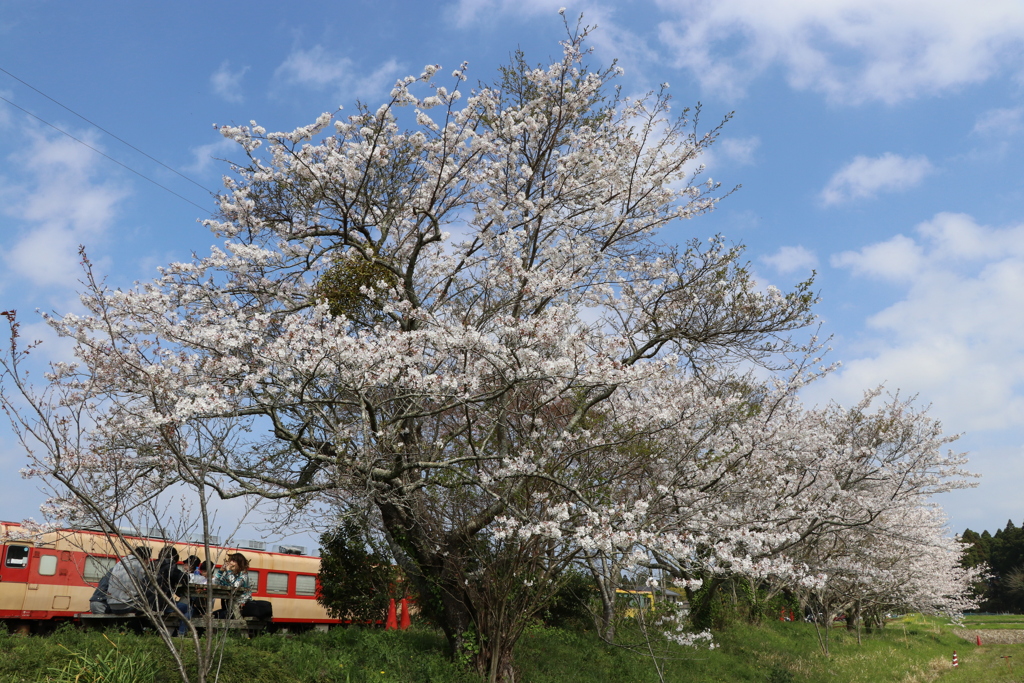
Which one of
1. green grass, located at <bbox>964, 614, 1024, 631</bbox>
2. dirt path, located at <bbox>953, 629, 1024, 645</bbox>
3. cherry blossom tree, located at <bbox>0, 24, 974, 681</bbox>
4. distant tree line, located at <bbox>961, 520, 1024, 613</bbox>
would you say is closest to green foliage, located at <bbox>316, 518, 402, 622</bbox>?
cherry blossom tree, located at <bbox>0, 24, 974, 681</bbox>

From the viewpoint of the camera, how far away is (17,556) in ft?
36.9

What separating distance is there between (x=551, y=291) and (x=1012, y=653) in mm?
23049

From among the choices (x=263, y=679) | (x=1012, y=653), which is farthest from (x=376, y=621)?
(x=1012, y=653)

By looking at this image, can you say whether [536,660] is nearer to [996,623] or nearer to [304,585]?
[304,585]

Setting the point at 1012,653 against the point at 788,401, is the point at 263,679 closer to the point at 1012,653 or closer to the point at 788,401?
the point at 788,401

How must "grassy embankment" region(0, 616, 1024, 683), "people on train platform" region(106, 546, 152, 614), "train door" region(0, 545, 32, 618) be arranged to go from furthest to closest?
1. "train door" region(0, 545, 32, 618)
2. "grassy embankment" region(0, 616, 1024, 683)
3. "people on train platform" region(106, 546, 152, 614)

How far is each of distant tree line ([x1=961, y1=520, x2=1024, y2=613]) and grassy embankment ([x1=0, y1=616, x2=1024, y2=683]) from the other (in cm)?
3799

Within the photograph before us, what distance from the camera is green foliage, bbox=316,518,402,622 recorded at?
11797 millimetres

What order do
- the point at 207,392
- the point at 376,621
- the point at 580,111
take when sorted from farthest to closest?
the point at 376,621, the point at 580,111, the point at 207,392

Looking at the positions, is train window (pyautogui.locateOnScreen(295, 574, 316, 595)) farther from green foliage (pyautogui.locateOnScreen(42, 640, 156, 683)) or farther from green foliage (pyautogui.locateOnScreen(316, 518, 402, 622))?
green foliage (pyautogui.locateOnScreen(42, 640, 156, 683))

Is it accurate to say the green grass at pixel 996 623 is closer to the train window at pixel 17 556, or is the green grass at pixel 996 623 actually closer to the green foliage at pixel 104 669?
the green foliage at pixel 104 669

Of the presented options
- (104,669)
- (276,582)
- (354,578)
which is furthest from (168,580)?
(276,582)

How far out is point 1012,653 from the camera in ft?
70.4

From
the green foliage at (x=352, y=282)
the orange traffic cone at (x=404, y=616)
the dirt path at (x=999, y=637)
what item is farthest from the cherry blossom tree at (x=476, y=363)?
the dirt path at (x=999, y=637)
